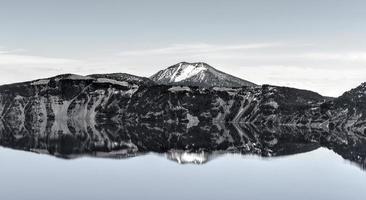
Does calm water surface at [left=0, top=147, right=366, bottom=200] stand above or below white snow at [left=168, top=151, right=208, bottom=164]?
below

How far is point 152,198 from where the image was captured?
296 feet

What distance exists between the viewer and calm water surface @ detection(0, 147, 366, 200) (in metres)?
93.6

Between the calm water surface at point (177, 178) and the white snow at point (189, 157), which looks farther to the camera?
the white snow at point (189, 157)

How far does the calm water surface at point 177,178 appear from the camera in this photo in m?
93.6

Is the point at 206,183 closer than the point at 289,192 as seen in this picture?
No

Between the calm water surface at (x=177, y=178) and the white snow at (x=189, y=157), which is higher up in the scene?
the white snow at (x=189, y=157)

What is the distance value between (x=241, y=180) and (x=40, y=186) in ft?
131

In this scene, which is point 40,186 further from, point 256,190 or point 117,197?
point 256,190

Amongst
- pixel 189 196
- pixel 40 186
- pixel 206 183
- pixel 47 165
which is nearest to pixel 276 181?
pixel 206 183

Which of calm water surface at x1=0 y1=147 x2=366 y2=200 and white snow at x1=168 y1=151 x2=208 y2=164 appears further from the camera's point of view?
white snow at x1=168 y1=151 x2=208 y2=164

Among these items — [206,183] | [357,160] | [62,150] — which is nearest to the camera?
[206,183]

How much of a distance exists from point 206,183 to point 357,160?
62.8 meters

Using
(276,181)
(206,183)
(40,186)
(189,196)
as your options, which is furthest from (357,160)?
(40,186)

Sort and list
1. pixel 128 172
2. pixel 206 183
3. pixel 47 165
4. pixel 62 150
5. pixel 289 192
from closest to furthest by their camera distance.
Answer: pixel 289 192, pixel 206 183, pixel 128 172, pixel 47 165, pixel 62 150
